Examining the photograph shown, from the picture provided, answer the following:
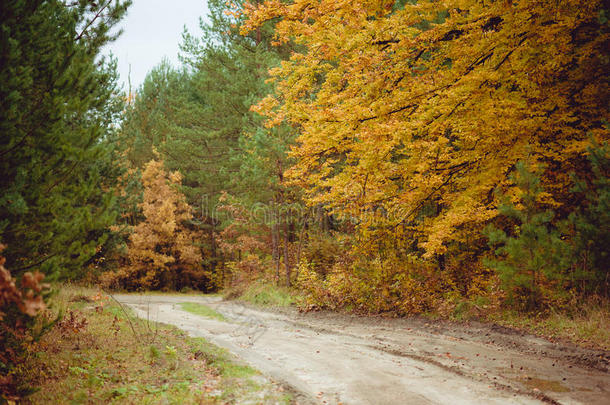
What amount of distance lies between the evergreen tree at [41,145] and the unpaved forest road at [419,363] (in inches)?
140

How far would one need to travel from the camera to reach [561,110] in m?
9.52

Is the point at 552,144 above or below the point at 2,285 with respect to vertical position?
above

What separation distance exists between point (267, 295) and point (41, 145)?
43.6ft

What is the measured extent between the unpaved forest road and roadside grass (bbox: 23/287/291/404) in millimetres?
561

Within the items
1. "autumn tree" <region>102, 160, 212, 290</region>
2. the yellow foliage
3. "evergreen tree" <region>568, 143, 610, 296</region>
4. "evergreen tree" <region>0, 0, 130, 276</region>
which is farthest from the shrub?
"autumn tree" <region>102, 160, 212, 290</region>

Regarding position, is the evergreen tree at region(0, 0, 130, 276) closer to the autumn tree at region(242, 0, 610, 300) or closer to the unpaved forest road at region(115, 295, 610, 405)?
the unpaved forest road at region(115, 295, 610, 405)

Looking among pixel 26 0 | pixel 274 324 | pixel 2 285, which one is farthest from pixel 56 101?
pixel 274 324

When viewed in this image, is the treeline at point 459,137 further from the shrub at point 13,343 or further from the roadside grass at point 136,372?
the shrub at point 13,343

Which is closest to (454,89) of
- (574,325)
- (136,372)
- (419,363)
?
(574,325)

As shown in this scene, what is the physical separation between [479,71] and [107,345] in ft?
30.7

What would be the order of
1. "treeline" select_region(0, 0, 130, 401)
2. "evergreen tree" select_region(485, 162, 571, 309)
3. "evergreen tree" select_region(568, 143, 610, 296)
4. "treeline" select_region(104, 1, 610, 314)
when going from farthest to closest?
"treeline" select_region(104, 1, 610, 314) → "evergreen tree" select_region(485, 162, 571, 309) → "evergreen tree" select_region(568, 143, 610, 296) → "treeline" select_region(0, 0, 130, 401)

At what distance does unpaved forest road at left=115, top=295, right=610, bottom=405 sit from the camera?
5117 mm

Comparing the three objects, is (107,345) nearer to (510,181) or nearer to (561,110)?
(510,181)

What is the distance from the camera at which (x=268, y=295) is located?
56.5 ft
